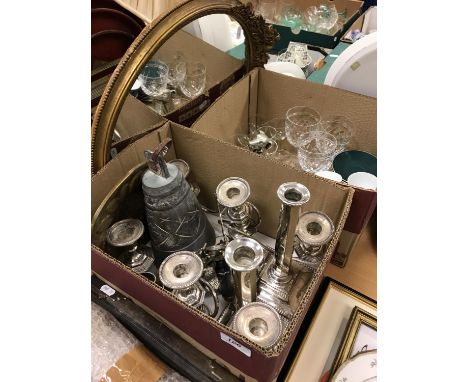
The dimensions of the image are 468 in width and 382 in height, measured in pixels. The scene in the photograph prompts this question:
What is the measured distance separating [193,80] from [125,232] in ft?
1.88

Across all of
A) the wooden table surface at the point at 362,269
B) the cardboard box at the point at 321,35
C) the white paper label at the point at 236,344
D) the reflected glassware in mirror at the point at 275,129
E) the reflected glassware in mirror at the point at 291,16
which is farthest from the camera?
the reflected glassware in mirror at the point at 291,16

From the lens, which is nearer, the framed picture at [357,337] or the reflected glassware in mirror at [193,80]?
the framed picture at [357,337]

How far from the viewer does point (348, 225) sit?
1.90 ft

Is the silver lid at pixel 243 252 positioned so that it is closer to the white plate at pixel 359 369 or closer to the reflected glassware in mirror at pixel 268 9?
the white plate at pixel 359 369

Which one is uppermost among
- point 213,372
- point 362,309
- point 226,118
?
point 226,118

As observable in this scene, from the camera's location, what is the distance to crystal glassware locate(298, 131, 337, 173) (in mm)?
771

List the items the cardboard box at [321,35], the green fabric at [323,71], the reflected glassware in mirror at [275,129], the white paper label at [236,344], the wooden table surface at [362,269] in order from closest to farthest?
the white paper label at [236,344] → the wooden table surface at [362,269] → the reflected glassware in mirror at [275,129] → the green fabric at [323,71] → the cardboard box at [321,35]

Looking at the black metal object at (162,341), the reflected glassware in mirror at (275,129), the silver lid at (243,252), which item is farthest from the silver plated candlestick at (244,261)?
the reflected glassware in mirror at (275,129)

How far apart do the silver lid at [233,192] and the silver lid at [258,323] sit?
0.58ft

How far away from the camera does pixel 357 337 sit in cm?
56

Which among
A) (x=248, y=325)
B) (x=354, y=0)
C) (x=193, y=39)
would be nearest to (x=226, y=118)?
(x=193, y=39)

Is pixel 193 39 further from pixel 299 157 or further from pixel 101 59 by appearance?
Result: pixel 299 157

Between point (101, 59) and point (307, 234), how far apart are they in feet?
2.74

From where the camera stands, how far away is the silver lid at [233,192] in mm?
556
